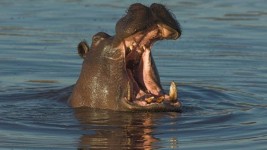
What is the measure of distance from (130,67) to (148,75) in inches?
11.3

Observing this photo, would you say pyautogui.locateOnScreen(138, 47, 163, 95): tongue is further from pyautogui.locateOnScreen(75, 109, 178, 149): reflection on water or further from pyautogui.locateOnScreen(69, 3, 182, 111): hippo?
pyautogui.locateOnScreen(75, 109, 178, 149): reflection on water

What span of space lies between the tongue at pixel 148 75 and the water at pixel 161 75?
0.92 feet

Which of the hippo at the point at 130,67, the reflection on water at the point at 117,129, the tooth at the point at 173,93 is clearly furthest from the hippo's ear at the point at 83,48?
the tooth at the point at 173,93

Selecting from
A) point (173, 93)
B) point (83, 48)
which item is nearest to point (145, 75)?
point (173, 93)

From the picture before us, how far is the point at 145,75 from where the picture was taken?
11.0m

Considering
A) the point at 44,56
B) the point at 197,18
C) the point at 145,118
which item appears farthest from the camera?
the point at 197,18

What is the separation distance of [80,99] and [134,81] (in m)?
0.71

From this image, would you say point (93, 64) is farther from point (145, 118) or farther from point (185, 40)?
point (185, 40)

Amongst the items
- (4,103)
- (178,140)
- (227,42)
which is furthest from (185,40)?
(178,140)

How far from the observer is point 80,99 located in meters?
11.3

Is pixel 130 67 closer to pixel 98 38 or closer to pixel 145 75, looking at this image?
pixel 145 75

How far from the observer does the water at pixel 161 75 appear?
32.5 feet

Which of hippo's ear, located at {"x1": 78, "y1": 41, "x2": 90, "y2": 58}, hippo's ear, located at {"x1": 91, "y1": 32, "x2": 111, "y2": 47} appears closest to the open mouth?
hippo's ear, located at {"x1": 91, "y1": 32, "x2": 111, "y2": 47}

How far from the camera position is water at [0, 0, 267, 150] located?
991cm
